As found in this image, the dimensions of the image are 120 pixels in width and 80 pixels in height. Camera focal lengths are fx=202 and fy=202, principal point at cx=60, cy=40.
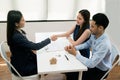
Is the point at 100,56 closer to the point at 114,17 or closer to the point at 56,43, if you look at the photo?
the point at 56,43

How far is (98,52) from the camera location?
6.02 feet

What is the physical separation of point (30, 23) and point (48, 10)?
41 cm

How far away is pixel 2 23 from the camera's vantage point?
3590 millimetres

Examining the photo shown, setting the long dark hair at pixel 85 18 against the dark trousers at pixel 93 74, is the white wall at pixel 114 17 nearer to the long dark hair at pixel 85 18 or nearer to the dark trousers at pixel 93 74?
the long dark hair at pixel 85 18

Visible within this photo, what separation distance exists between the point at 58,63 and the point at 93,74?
42 cm

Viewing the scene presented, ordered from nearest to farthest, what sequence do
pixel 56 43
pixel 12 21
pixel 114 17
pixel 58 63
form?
pixel 58 63 → pixel 12 21 → pixel 56 43 → pixel 114 17

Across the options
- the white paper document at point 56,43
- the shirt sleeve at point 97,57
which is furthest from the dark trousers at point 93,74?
the white paper document at point 56,43

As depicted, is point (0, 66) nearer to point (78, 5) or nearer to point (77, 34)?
point (77, 34)

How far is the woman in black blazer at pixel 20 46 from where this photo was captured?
196cm

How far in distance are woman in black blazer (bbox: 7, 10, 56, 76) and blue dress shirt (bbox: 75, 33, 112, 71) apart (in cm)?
50

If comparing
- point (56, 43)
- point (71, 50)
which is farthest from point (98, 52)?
point (56, 43)

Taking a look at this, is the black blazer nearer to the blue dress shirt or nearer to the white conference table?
the white conference table

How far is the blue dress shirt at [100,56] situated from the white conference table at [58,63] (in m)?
0.07

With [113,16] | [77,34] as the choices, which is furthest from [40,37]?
[113,16]
